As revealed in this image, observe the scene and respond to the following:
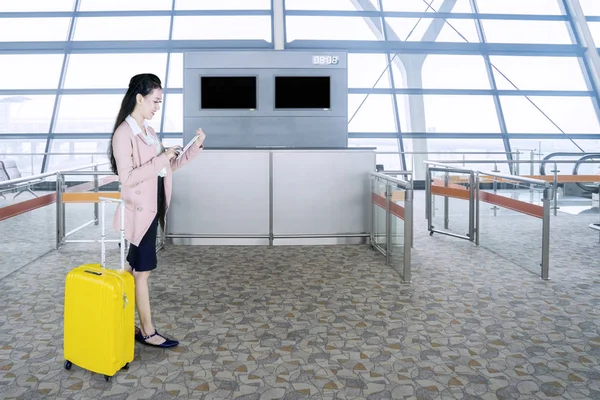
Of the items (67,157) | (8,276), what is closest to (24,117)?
(67,157)

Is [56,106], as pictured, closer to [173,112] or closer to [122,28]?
[122,28]

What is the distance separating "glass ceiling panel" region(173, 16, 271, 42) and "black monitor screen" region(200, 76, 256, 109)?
5340mm

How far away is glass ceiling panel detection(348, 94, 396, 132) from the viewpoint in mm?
12891

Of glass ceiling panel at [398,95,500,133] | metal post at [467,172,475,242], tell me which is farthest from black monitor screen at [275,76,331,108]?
glass ceiling panel at [398,95,500,133]

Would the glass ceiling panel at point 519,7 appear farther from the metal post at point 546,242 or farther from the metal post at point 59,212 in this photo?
the metal post at point 59,212

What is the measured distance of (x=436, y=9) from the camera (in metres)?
14.0

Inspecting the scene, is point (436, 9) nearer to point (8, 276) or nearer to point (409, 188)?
point (409, 188)

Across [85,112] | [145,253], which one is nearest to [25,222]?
[145,253]

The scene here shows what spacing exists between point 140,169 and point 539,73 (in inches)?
509

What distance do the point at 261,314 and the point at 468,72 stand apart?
35.6 feet

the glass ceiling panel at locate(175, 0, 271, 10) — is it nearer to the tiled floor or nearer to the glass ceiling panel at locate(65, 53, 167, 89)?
the glass ceiling panel at locate(65, 53, 167, 89)

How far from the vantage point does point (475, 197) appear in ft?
22.9

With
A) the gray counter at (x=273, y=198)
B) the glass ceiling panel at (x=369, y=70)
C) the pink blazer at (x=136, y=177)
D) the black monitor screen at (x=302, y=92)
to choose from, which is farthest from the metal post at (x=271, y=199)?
the glass ceiling panel at (x=369, y=70)

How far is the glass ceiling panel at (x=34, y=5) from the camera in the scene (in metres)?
13.2
